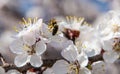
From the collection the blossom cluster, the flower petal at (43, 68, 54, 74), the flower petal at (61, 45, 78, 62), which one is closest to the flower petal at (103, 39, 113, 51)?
the blossom cluster

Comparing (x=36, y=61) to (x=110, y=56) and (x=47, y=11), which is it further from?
(x=47, y=11)

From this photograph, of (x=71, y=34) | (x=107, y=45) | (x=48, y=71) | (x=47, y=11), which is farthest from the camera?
(x=47, y=11)

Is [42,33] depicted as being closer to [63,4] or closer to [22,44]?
[22,44]

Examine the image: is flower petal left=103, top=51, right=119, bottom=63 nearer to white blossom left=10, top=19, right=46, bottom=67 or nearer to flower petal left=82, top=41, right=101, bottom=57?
flower petal left=82, top=41, right=101, bottom=57

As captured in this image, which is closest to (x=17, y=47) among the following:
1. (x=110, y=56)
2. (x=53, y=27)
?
(x=53, y=27)

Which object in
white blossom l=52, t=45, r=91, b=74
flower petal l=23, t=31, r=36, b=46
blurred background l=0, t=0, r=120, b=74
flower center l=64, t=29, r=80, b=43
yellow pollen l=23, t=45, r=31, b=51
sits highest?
flower petal l=23, t=31, r=36, b=46

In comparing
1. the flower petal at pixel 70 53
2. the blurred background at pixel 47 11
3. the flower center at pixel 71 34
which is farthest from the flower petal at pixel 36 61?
the blurred background at pixel 47 11

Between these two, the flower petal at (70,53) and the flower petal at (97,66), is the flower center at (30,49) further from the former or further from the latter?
the flower petal at (97,66)
